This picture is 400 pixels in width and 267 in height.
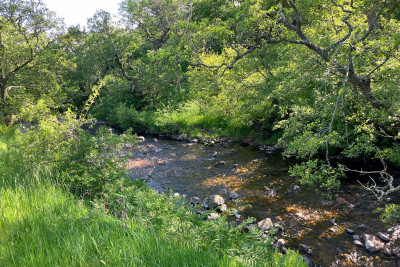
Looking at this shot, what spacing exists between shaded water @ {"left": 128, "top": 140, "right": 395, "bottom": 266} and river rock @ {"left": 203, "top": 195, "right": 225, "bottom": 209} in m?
0.60

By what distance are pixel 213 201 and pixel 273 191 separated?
2.66m

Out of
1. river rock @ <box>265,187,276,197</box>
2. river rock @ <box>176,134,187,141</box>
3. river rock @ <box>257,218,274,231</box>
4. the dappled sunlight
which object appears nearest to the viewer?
river rock @ <box>257,218,274,231</box>

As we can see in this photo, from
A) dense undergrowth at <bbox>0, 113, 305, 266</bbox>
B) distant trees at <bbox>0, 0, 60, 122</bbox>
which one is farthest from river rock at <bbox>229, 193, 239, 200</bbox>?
distant trees at <bbox>0, 0, 60, 122</bbox>

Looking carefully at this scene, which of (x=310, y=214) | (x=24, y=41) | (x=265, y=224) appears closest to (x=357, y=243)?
(x=310, y=214)

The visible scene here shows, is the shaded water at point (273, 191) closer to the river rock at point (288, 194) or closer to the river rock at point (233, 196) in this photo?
the river rock at point (288, 194)

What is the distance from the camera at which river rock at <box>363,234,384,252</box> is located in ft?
19.4

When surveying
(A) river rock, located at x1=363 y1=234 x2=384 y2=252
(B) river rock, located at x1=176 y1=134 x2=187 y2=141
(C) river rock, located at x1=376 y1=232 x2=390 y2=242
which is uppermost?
(B) river rock, located at x1=176 y1=134 x2=187 y2=141

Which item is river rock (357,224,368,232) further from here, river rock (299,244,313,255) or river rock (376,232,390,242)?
river rock (299,244,313,255)

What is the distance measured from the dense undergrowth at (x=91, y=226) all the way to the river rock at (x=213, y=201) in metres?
2.42

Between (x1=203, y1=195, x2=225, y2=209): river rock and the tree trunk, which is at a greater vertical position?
the tree trunk

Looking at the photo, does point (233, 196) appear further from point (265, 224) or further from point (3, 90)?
point (3, 90)

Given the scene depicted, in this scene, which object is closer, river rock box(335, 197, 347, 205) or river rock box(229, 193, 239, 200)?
river rock box(335, 197, 347, 205)

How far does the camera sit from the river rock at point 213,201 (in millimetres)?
8598

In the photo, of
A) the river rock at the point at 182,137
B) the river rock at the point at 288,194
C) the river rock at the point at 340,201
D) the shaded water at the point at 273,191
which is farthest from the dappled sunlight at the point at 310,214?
the river rock at the point at 182,137
